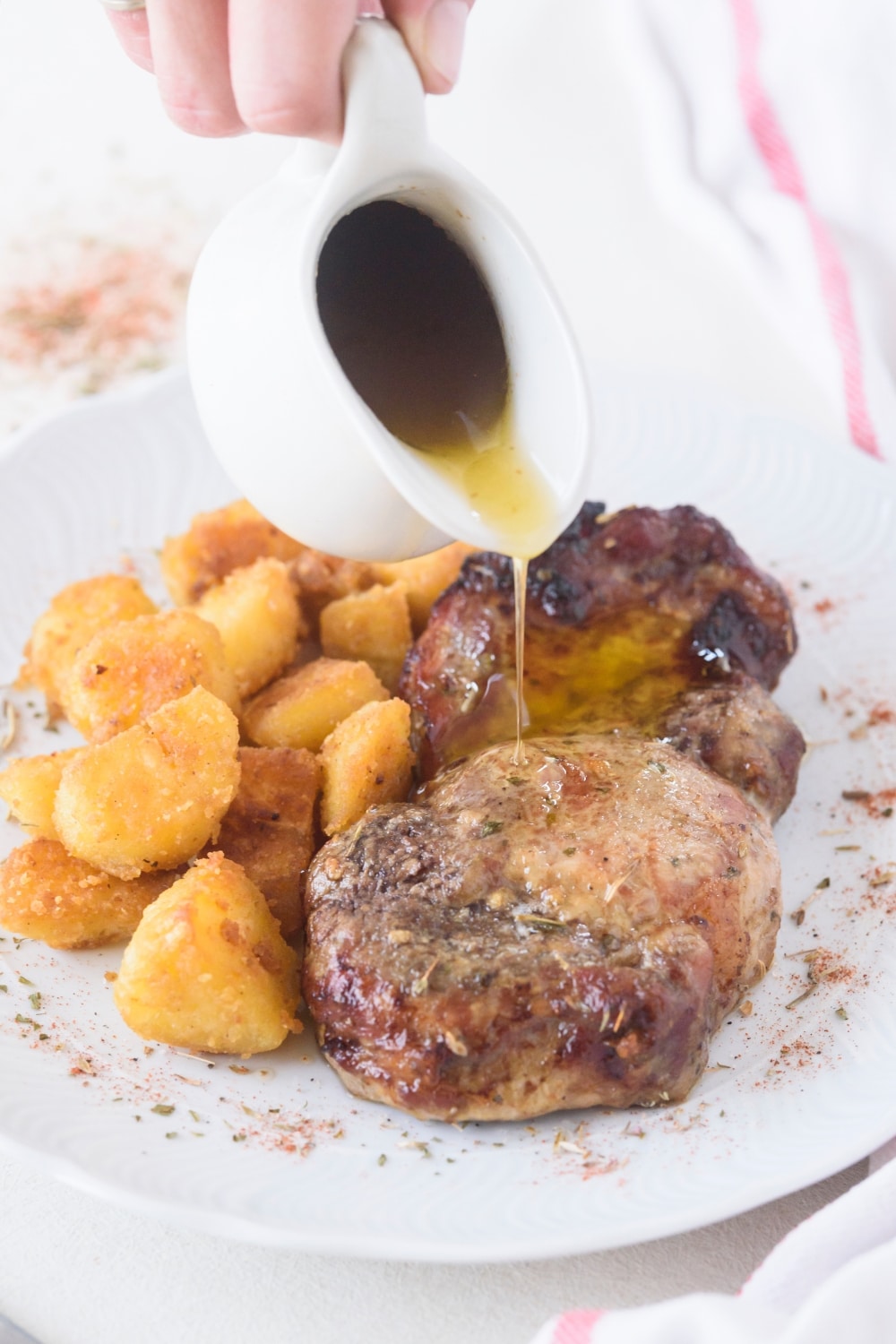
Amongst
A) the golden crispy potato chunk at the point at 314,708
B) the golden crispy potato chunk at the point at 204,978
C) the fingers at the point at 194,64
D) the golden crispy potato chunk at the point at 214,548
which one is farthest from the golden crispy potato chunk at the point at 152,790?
the fingers at the point at 194,64

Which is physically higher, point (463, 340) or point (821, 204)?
point (463, 340)

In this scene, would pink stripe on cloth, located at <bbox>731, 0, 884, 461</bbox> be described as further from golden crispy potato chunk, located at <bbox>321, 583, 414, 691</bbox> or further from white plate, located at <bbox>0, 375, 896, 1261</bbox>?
golden crispy potato chunk, located at <bbox>321, 583, 414, 691</bbox>

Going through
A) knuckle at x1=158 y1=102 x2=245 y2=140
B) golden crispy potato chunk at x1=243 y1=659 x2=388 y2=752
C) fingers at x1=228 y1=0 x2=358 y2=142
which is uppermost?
fingers at x1=228 y1=0 x2=358 y2=142

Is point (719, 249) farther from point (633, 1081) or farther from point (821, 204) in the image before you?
point (633, 1081)

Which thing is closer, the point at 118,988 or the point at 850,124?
the point at 118,988

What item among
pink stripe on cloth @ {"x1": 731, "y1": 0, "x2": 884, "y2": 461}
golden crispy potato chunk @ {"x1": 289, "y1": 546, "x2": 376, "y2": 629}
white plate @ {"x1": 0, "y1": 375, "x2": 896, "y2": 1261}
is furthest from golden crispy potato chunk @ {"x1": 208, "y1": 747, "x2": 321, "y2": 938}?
pink stripe on cloth @ {"x1": 731, "y1": 0, "x2": 884, "y2": 461}

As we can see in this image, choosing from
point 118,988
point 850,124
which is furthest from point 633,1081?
point 850,124

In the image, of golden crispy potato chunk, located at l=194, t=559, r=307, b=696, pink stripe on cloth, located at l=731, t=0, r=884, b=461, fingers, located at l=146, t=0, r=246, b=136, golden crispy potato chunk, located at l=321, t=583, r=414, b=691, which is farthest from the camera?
pink stripe on cloth, located at l=731, t=0, r=884, b=461
